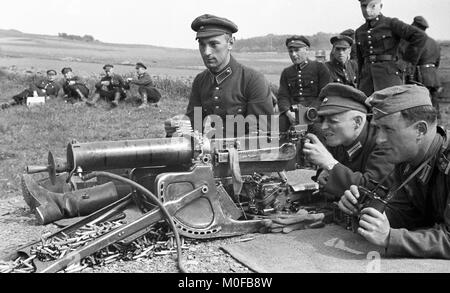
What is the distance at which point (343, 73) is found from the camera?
10.2m

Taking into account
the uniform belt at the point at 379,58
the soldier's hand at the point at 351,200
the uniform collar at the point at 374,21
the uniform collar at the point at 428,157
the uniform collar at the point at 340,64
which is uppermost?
the uniform collar at the point at 374,21

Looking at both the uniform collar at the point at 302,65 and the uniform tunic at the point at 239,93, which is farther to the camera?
the uniform collar at the point at 302,65

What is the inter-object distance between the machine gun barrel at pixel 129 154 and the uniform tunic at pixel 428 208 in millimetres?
1720

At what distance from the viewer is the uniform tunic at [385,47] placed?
8.00 metres

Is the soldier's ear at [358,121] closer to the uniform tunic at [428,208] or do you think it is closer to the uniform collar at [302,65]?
the uniform tunic at [428,208]

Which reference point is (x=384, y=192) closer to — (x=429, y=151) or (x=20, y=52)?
(x=429, y=151)

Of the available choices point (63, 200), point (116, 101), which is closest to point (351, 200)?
point (63, 200)

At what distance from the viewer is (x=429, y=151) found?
12.9 ft

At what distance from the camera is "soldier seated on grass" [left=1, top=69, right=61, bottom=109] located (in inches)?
686

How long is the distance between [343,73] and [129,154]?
6355 mm

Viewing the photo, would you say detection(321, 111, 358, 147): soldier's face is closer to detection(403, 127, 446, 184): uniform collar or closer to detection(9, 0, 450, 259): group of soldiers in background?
detection(9, 0, 450, 259): group of soldiers in background

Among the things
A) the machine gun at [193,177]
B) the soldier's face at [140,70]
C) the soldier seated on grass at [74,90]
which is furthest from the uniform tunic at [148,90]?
the machine gun at [193,177]
